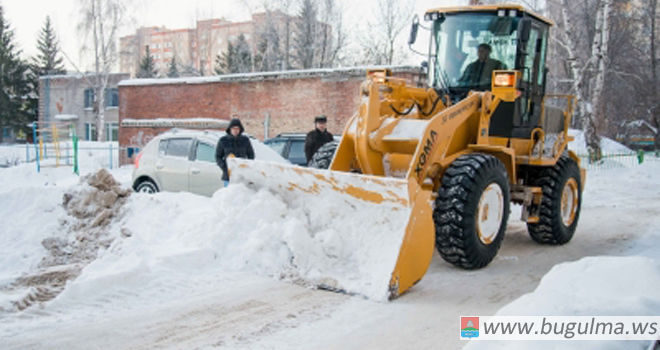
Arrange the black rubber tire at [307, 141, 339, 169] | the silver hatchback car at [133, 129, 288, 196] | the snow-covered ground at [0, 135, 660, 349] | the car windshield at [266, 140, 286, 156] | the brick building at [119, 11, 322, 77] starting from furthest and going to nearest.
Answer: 1. the brick building at [119, 11, 322, 77]
2. the car windshield at [266, 140, 286, 156]
3. the silver hatchback car at [133, 129, 288, 196]
4. the black rubber tire at [307, 141, 339, 169]
5. the snow-covered ground at [0, 135, 660, 349]

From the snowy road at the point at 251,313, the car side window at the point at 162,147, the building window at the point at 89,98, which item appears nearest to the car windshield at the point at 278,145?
the car side window at the point at 162,147

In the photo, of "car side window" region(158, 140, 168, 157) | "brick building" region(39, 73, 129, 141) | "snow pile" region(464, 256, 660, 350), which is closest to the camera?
"snow pile" region(464, 256, 660, 350)

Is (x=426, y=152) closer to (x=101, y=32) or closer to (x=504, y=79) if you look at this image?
(x=504, y=79)

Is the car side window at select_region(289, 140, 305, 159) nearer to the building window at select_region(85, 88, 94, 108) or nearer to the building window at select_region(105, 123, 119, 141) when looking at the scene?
the building window at select_region(105, 123, 119, 141)

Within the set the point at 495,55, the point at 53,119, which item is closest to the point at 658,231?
the point at 495,55

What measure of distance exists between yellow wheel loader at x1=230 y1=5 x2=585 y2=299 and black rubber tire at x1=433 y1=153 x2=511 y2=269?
11 millimetres

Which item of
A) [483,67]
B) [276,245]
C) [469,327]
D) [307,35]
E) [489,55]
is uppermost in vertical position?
[307,35]

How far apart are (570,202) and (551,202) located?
2.78ft

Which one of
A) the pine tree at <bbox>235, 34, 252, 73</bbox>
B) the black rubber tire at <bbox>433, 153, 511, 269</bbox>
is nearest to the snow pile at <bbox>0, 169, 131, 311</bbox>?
the black rubber tire at <bbox>433, 153, 511, 269</bbox>

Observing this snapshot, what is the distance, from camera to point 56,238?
661 centimetres

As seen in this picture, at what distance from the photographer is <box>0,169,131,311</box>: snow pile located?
16.7 ft

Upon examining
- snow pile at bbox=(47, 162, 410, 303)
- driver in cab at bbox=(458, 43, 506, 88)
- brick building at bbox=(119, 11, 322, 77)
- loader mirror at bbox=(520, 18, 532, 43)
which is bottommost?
snow pile at bbox=(47, 162, 410, 303)

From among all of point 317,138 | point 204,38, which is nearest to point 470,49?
point 317,138

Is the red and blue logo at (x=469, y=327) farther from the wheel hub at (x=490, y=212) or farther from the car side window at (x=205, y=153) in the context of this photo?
the car side window at (x=205, y=153)
